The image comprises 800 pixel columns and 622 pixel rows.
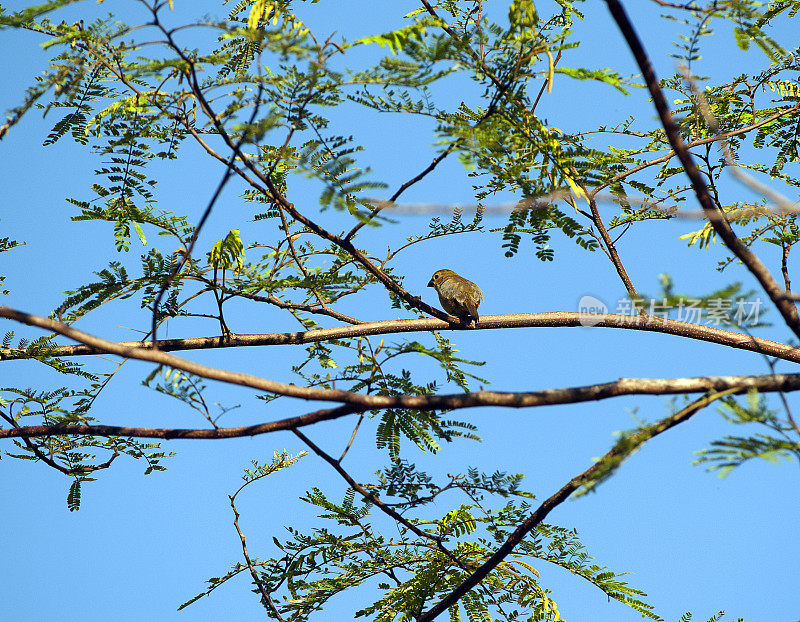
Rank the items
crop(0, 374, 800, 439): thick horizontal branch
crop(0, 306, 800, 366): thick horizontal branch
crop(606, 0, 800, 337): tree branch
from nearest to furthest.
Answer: crop(606, 0, 800, 337): tree branch < crop(0, 374, 800, 439): thick horizontal branch < crop(0, 306, 800, 366): thick horizontal branch

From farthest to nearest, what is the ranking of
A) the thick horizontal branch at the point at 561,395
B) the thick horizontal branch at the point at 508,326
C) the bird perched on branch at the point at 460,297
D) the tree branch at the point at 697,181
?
1. the bird perched on branch at the point at 460,297
2. the thick horizontal branch at the point at 508,326
3. the thick horizontal branch at the point at 561,395
4. the tree branch at the point at 697,181

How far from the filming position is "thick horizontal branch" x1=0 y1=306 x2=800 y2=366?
4.11m

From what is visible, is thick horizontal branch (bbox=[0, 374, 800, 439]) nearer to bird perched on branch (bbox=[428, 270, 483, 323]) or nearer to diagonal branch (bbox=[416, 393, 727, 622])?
diagonal branch (bbox=[416, 393, 727, 622])

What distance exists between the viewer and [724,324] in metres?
3.19

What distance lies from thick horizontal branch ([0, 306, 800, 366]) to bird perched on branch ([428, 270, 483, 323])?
20cm

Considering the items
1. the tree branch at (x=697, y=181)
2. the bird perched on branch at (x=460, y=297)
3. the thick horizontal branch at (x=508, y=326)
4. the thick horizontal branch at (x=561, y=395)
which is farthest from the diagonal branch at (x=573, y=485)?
the bird perched on branch at (x=460, y=297)

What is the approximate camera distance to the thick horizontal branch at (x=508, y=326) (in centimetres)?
411

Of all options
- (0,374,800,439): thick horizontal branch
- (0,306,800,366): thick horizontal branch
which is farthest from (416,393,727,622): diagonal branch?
(0,306,800,366): thick horizontal branch

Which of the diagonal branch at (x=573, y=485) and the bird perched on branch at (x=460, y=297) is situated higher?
the bird perched on branch at (x=460, y=297)

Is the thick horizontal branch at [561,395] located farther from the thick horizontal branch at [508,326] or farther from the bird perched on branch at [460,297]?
the bird perched on branch at [460,297]

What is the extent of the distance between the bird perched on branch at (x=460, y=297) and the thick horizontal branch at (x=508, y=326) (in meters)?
0.20


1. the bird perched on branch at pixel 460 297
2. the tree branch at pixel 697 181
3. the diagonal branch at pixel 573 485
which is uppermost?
the bird perched on branch at pixel 460 297

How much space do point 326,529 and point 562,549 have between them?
4.56ft

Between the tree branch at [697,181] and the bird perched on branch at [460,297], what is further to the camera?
the bird perched on branch at [460,297]
